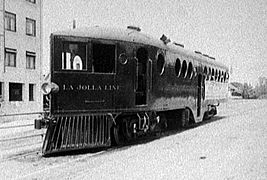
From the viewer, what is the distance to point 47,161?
7.99 metres

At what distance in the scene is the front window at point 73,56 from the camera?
29.6 ft

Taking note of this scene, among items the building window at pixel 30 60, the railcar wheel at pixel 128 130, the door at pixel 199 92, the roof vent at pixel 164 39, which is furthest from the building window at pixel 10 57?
the railcar wheel at pixel 128 130

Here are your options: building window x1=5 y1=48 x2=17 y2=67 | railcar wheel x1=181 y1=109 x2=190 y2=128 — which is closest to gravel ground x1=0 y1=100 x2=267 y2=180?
railcar wheel x1=181 y1=109 x2=190 y2=128

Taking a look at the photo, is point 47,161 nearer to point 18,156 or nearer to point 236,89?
point 18,156

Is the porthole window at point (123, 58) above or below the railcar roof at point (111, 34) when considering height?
below

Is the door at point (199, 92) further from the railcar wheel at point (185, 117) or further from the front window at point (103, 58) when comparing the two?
the front window at point (103, 58)

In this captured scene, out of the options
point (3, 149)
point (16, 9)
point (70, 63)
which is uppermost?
point (16, 9)

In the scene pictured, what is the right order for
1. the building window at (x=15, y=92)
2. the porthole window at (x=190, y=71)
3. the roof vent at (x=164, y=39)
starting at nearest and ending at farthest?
the roof vent at (x=164, y=39) → the porthole window at (x=190, y=71) → the building window at (x=15, y=92)

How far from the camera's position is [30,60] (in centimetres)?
2770

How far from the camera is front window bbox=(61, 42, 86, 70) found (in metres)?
9.01

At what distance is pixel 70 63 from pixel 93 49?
80 centimetres

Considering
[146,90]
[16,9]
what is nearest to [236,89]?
[16,9]

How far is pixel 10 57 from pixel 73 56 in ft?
60.0

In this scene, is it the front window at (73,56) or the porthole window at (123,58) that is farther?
the porthole window at (123,58)
